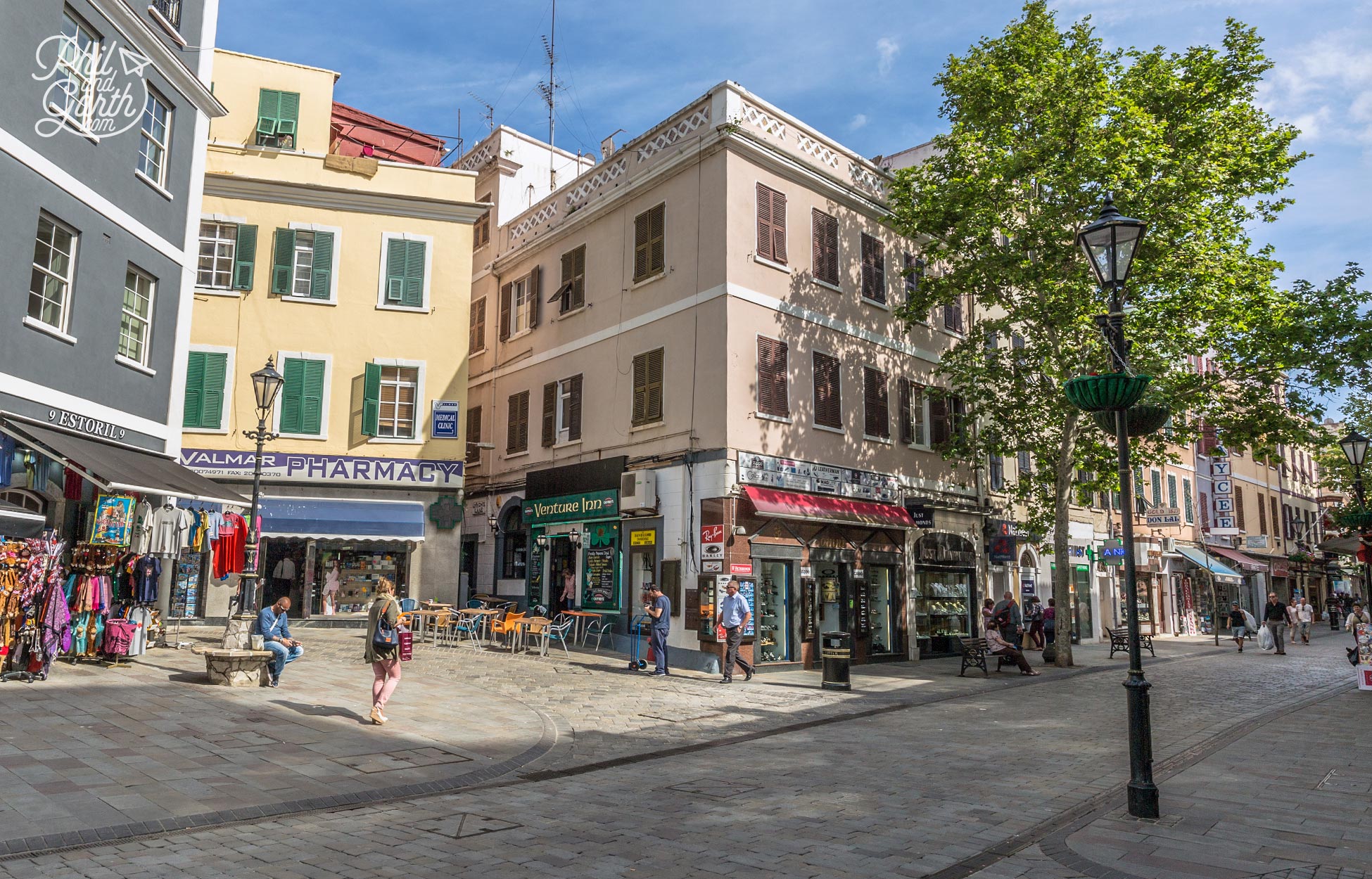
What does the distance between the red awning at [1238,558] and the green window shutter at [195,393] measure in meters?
39.1

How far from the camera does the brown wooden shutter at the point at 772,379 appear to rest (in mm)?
19125

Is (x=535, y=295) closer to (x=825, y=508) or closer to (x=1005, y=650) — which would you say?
(x=825, y=508)

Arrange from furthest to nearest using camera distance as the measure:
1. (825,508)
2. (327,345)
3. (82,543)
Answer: (327,345)
(825,508)
(82,543)

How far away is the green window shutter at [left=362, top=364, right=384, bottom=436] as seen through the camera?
2172 cm

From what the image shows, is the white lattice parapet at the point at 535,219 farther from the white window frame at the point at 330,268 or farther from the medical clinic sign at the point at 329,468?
the medical clinic sign at the point at 329,468

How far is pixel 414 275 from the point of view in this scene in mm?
22625

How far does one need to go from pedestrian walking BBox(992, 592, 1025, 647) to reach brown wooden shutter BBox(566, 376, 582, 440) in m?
10.6

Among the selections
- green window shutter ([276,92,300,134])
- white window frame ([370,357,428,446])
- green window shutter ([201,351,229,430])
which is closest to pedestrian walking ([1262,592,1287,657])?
white window frame ([370,357,428,446])

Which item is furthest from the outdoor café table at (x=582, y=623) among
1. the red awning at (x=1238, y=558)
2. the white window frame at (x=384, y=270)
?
the red awning at (x=1238, y=558)

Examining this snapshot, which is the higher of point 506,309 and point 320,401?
point 506,309

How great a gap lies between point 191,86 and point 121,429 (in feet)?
21.2

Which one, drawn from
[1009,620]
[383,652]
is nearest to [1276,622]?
[1009,620]

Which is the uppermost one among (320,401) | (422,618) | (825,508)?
(320,401)

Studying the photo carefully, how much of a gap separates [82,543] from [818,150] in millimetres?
16593
